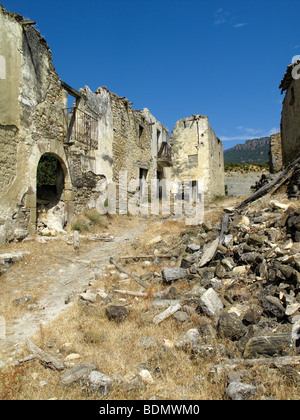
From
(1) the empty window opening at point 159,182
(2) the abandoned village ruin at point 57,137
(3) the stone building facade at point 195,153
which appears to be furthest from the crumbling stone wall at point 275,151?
(1) the empty window opening at point 159,182

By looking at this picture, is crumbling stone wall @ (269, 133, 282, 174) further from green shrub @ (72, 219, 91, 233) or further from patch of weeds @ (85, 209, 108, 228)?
green shrub @ (72, 219, 91, 233)

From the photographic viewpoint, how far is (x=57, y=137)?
9.52 meters

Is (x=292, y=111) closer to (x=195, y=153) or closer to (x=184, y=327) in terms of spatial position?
(x=195, y=153)

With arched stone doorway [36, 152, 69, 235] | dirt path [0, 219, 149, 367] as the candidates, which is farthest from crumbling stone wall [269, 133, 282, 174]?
arched stone doorway [36, 152, 69, 235]

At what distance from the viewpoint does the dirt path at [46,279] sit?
4.09m

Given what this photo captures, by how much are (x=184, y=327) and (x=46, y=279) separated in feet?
11.2

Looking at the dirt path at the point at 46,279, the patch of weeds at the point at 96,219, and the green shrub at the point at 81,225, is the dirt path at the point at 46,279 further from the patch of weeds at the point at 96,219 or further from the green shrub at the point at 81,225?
the patch of weeds at the point at 96,219

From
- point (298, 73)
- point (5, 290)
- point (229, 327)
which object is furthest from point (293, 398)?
point (298, 73)

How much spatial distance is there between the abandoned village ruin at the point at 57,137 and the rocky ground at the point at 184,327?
111 inches

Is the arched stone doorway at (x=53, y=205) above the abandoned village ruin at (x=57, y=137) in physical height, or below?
below

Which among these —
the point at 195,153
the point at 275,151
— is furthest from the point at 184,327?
the point at 195,153

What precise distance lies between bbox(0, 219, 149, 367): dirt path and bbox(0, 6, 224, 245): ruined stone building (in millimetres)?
1279

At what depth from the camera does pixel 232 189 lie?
26297mm
